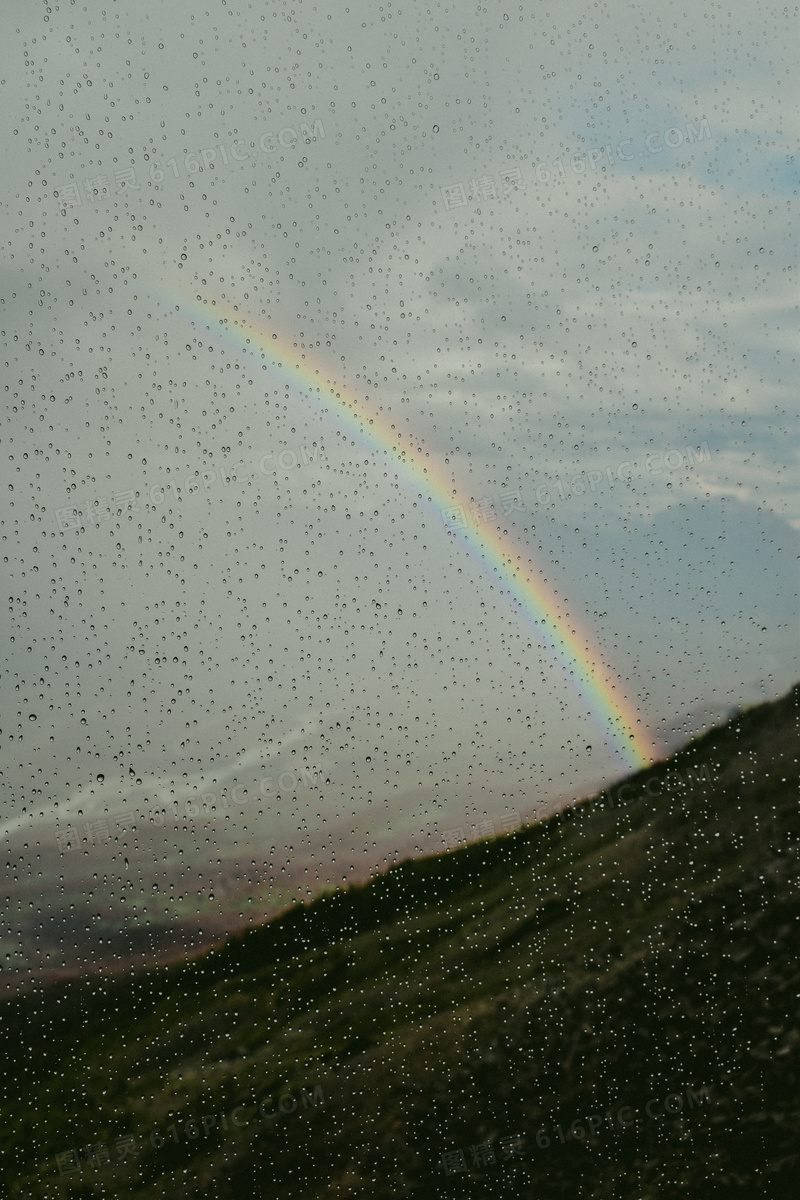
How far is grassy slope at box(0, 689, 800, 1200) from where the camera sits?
2.22 m

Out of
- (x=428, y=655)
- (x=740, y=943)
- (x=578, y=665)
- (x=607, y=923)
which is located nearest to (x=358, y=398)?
(x=428, y=655)

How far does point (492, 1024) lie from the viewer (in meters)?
2.29

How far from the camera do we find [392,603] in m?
2.29

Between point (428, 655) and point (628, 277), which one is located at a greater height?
point (628, 277)

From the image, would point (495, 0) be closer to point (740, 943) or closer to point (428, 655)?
point (428, 655)

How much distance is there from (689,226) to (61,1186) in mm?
2702

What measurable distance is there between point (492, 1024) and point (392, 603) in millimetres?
1023

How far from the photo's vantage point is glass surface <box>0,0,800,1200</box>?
2.22 metres

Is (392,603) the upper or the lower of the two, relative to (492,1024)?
upper

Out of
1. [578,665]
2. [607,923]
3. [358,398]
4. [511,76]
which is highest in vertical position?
[511,76]

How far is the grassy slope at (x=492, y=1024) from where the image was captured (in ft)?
7.30

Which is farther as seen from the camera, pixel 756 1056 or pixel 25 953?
pixel 756 1056

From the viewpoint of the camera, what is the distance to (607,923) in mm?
2311

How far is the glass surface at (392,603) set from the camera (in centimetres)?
222
